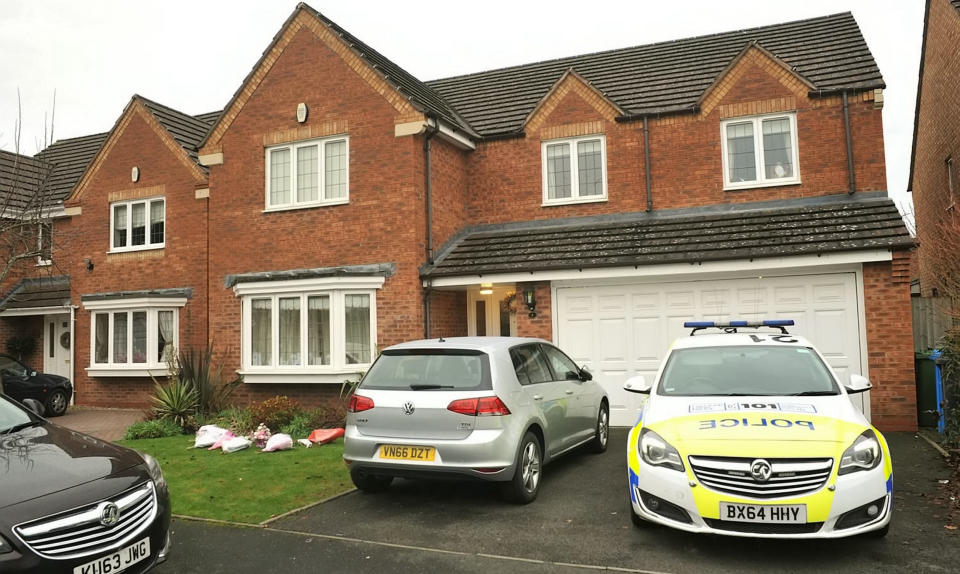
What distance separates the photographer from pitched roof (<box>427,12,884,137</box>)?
1288cm

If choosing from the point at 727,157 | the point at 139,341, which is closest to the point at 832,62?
the point at 727,157

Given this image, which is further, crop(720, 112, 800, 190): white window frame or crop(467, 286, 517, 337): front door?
crop(467, 286, 517, 337): front door

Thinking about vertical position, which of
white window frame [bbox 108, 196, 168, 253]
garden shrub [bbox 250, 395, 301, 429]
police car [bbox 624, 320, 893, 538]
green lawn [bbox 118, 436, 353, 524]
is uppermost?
white window frame [bbox 108, 196, 168, 253]

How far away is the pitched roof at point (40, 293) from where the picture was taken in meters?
17.0

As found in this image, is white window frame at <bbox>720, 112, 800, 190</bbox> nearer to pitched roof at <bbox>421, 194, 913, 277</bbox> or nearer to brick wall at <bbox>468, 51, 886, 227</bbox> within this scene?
brick wall at <bbox>468, 51, 886, 227</bbox>

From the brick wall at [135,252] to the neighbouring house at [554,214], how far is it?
0.41 feet

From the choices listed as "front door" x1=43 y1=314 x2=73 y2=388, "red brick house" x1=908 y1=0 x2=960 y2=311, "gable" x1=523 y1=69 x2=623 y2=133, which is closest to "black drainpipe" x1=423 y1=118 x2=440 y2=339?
"gable" x1=523 y1=69 x2=623 y2=133

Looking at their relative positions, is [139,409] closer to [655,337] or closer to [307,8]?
[307,8]

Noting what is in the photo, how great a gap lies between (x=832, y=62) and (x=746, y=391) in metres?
9.65

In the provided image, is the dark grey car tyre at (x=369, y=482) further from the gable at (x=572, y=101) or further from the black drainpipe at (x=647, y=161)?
the gable at (x=572, y=101)

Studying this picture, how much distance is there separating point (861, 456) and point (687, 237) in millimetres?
7083

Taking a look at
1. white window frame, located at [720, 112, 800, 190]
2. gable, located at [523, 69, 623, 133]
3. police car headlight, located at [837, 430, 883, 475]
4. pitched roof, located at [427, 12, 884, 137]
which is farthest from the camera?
gable, located at [523, 69, 623, 133]

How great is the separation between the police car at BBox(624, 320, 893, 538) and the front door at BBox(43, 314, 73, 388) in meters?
17.0

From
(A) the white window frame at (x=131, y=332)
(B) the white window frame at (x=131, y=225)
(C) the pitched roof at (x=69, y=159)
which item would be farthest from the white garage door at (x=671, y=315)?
(C) the pitched roof at (x=69, y=159)
